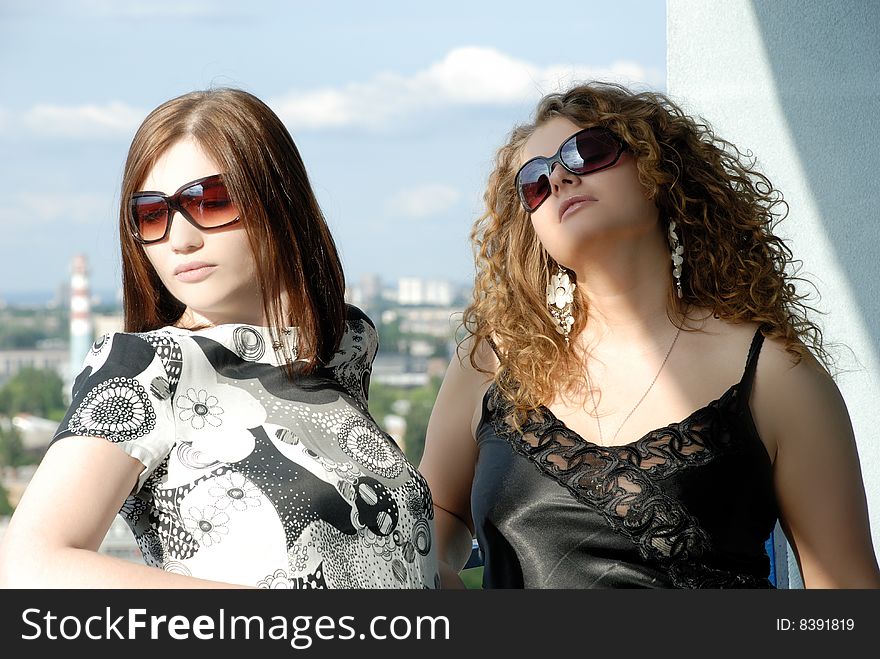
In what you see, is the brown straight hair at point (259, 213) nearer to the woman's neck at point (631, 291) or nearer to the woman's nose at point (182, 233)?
the woman's nose at point (182, 233)

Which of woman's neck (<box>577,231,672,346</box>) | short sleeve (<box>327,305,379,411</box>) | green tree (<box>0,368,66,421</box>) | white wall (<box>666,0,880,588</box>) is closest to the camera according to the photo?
short sleeve (<box>327,305,379,411</box>)

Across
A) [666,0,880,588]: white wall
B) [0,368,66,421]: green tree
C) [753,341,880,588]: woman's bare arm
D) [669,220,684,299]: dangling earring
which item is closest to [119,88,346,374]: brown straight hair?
[669,220,684,299]: dangling earring

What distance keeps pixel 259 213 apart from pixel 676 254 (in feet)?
2.74

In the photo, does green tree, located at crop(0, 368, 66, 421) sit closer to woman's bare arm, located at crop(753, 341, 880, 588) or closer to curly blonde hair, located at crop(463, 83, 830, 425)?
curly blonde hair, located at crop(463, 83, 830, 425)

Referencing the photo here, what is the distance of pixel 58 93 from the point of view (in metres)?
108

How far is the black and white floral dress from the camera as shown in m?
1.32

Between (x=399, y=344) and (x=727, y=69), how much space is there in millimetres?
59333

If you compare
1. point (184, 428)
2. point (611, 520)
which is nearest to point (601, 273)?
point (611, 520)

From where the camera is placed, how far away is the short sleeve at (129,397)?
1.26 meters

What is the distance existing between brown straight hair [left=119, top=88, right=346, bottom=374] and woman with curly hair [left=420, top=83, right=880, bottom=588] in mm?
458

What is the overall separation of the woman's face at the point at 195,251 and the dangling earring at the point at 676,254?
84 centimetres

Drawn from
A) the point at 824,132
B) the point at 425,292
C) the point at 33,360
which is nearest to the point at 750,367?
the point at 824,132

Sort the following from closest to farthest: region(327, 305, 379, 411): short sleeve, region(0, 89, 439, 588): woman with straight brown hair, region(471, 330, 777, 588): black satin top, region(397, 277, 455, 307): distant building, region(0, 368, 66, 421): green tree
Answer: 1. region(0, 89, 439, 588): woman with straight brown hair
2. region(327, 305, 379, 411): short sleeve
3. region(471, 330, 777, 588): black satin top
4. region(0, 368, 66, 421): green tree
5. region(397, 277, 455, 307): distant building
